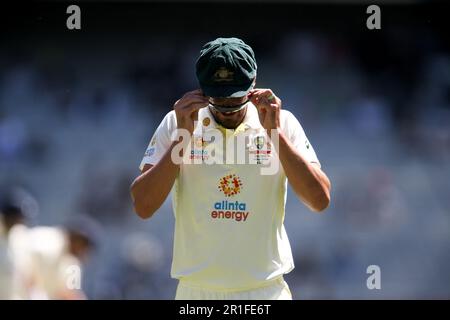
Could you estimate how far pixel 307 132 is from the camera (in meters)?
9.46

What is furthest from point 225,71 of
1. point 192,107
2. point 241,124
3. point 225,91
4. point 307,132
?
point 307,132

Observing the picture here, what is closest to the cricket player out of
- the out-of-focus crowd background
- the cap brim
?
the cap brim

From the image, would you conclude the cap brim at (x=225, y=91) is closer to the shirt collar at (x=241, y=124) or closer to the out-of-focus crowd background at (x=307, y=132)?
the shirt collar at (x=241, y=124)

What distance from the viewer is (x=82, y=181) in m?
8.96

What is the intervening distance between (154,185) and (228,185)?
0.89 ft

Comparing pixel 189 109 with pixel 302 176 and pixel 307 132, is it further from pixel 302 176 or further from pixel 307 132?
pixel 307 132

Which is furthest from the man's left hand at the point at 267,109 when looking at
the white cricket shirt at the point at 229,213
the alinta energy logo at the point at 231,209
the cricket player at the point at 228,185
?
the alinta energy logo at the point at 231,209

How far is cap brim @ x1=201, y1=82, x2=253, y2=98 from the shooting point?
3076 mm

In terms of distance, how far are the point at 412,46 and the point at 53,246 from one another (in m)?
5.27

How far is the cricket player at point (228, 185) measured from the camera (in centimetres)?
309

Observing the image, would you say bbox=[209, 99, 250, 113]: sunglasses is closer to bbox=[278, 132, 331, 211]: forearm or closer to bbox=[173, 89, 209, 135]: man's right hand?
bbox=[173, 89, 209, 135]: man's right hand
